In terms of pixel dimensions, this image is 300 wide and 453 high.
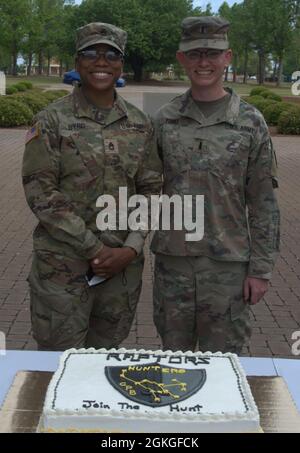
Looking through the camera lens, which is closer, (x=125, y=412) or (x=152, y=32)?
(x=125, y=412)

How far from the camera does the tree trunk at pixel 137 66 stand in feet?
166

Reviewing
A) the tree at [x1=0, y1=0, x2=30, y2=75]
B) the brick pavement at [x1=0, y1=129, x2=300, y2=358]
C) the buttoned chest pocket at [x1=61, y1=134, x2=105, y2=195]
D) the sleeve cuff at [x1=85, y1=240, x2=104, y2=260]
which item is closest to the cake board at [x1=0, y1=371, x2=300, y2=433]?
the sleeve cuff at [x1=85, y1=240, x2=104, y2=260]

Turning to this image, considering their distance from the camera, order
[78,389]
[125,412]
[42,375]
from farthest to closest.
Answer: [42,375] < [78,389] < [125,412]

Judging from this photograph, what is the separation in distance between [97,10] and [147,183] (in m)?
50.5

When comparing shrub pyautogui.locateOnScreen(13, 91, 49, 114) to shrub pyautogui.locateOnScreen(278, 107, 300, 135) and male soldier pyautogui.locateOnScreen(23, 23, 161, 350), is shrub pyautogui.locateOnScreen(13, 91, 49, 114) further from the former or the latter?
male soldier pyautogui.locateOnScreen(23, 23, 161, 350)

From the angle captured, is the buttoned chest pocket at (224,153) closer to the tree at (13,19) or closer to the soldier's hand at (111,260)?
the soldier's hand at (111,260)

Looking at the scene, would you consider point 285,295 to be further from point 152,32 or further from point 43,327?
point 152,32

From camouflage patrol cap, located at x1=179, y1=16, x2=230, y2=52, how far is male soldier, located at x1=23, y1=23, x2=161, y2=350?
0.26m

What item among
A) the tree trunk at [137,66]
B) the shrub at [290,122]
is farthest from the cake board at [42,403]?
the tree trunk at [137,66]

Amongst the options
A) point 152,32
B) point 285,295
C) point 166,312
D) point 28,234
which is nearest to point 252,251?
point 166,312

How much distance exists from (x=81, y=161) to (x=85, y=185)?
0.10 metres

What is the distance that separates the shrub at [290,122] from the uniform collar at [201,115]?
49.3ft

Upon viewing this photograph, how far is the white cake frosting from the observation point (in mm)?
1546

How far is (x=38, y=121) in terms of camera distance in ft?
7.79
